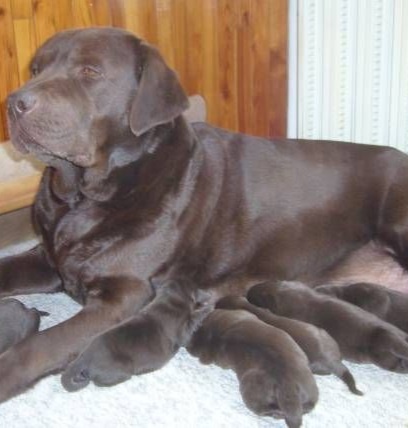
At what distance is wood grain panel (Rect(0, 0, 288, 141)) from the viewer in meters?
2.54

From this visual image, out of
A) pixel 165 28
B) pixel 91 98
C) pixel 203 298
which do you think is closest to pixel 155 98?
pixel 91 98

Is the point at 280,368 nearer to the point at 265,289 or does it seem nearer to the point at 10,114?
the point at 265,289

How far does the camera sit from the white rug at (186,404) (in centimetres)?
161

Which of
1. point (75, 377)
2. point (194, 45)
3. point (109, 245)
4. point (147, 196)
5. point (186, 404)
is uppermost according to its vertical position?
point (194, 45)

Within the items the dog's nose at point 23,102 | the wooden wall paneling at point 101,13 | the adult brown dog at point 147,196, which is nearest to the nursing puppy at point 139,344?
the adult brown dog at point 147,196

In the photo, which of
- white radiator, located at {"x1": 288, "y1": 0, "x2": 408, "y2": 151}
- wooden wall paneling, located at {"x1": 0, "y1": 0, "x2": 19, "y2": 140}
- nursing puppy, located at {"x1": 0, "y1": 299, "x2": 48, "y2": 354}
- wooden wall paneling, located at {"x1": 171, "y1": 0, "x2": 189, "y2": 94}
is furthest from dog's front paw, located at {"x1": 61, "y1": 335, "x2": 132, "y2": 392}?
white radiator, located at {"x1": 288, "y1": 0, "x2": 408, "y2": 151}

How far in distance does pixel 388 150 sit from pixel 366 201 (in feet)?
0.68

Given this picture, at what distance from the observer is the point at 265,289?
1951 mm

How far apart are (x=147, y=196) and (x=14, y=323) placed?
0.48 m

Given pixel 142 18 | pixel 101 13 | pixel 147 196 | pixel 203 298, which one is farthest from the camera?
pixel 142 18

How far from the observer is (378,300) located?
1.90m

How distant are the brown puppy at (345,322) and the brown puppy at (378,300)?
0.37ft

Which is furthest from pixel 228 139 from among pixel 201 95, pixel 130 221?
pixel 201 95

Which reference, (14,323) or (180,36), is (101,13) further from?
(14,323)
